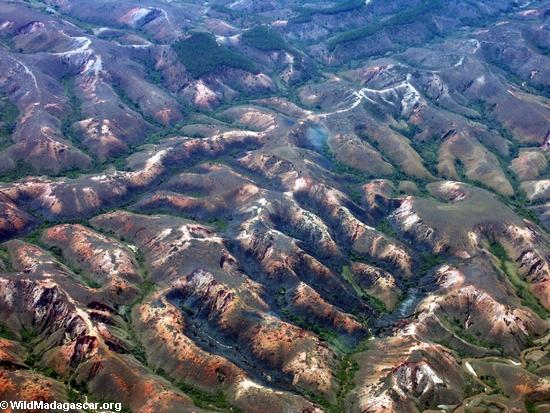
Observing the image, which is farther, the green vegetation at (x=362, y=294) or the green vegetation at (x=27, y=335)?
the green vegetation at (x=362, y=294)

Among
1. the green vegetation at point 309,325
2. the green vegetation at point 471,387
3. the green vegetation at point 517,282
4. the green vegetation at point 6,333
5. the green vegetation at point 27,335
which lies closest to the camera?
the green vegetation at point 6,333

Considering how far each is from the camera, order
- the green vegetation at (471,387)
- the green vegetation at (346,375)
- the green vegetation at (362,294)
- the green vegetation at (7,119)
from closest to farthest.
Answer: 1. the green vegetation at (346,375)
2. the green vegetation at (471,387)
3. the green vegetation at (362,294)
4. the green vegetation at (7,119)

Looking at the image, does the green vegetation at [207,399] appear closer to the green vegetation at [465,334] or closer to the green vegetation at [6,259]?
the green vegetation at [6,259]

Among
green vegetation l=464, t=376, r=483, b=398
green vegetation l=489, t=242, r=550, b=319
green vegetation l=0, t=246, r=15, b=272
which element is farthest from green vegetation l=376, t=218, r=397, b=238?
green vegetation l=0, t=246, r=15, b=272

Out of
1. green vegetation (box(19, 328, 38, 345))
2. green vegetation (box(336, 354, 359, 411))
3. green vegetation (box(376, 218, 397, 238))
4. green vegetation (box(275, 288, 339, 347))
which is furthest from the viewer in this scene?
green vegetation (box(376, 218, 397, 238))

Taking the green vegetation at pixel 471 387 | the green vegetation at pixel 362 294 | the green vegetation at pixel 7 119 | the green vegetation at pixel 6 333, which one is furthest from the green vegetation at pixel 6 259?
the green vegetation at pixel 471 387

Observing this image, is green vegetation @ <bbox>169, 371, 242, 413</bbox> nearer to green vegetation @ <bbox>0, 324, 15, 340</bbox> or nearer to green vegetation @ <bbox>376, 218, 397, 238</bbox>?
green vegetation @ <bbox>0, 324, 15, 340</bbox>

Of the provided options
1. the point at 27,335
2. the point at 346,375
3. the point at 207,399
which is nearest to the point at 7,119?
the point at 27,335
